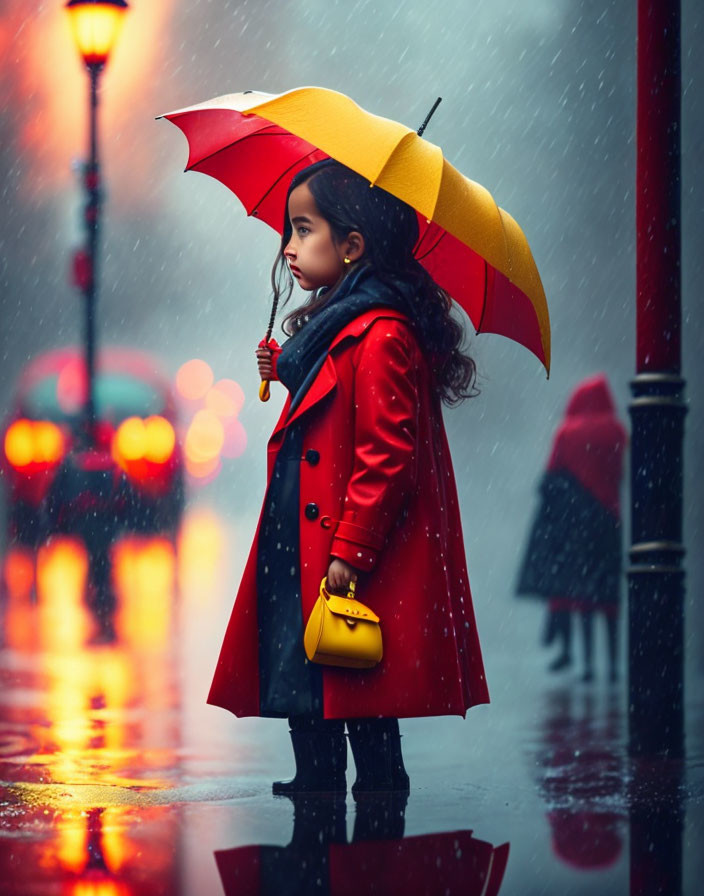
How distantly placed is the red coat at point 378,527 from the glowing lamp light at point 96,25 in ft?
27.3

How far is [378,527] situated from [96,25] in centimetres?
875

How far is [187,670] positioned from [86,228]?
6.07m

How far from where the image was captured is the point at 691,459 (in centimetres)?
977

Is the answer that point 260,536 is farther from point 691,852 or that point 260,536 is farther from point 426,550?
point 691,852

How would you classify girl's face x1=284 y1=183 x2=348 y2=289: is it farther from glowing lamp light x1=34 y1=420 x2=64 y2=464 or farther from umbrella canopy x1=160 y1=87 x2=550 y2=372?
glowing lamp light x1=34 y1=420 x2=64 y2=464

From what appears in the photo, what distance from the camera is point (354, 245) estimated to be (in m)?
4.51

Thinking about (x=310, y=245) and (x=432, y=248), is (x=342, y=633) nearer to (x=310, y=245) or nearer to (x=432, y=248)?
(x=310, y=245)

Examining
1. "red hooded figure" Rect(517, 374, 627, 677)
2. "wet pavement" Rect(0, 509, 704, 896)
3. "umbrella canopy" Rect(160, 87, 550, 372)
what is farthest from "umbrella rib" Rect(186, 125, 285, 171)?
"red hooded figure" Rect(517, 374, 627, 677)

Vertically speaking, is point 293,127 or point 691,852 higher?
point 293,127

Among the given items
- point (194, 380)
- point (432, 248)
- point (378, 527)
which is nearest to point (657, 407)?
point (432, 248)

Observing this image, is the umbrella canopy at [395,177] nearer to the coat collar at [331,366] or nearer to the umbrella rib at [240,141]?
the umbrella rib at [240,141]

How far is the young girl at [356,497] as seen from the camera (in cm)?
430

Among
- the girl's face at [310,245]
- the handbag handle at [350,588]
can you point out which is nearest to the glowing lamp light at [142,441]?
the girl's face at [310,245]

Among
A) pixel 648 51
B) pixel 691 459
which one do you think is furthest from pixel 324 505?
pixel 691 459
